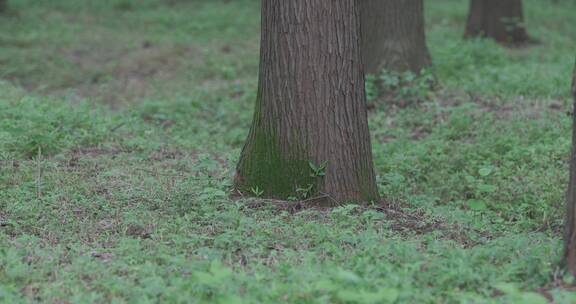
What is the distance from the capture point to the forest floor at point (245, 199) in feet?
14.0

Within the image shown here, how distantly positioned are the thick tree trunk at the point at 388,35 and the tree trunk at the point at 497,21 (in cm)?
395

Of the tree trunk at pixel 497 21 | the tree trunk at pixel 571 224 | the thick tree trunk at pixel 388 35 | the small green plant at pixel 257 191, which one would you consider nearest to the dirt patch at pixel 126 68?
the thick tree trunk at pixel 388 35

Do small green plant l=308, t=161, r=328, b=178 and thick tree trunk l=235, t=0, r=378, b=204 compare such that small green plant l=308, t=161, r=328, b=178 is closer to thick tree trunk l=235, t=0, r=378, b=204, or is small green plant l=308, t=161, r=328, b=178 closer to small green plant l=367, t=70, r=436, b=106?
thick tree trunk l=235, t=0, r=378, b=204

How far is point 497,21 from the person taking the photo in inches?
535

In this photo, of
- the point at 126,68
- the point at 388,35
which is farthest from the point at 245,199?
the point at 126,68

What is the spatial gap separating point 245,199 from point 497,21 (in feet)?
30.4

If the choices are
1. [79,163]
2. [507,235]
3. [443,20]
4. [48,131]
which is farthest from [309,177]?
[443,20]

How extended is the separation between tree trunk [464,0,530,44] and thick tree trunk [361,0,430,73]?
3.95 metres

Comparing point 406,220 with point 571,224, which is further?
point 406,220

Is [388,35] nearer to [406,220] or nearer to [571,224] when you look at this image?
[406,220]

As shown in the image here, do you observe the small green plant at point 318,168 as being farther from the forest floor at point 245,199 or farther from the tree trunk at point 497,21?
the tree trunk at point 497,21

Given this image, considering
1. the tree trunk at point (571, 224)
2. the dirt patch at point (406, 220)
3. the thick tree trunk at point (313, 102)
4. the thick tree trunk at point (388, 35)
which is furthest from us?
the thick tree trunk at point (388, 35)

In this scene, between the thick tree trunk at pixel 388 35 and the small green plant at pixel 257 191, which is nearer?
the small green plant at pixel 257 191

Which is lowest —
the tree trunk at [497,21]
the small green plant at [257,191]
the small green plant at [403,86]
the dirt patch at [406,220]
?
the dirt patch at [406,220]
